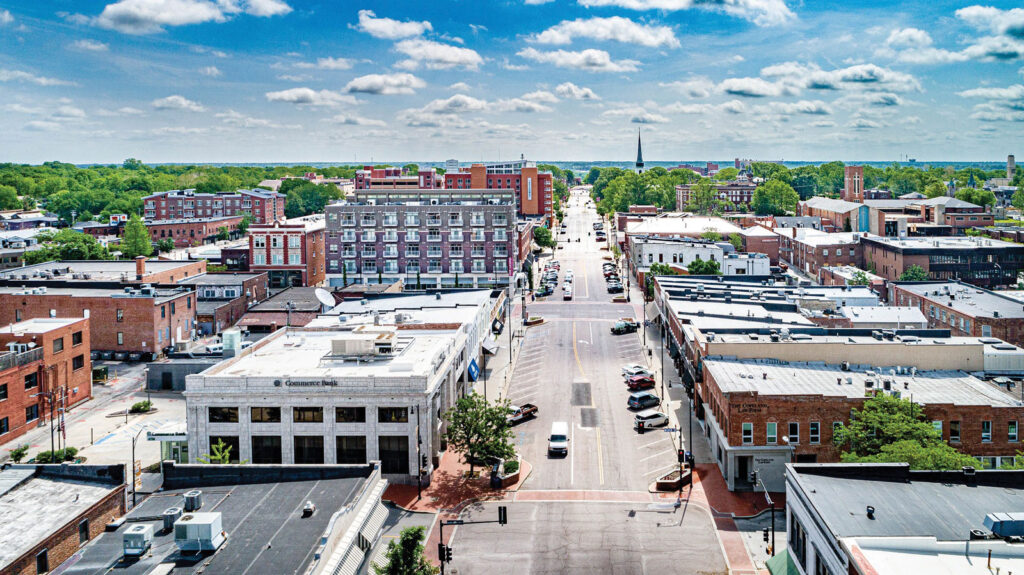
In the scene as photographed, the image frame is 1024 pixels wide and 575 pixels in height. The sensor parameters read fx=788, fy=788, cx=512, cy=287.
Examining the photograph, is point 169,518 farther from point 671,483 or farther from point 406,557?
point 671,483

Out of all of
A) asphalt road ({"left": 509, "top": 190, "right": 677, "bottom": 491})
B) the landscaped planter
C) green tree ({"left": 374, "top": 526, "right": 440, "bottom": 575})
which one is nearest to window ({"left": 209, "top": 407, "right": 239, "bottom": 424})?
asphalt road ({"left": 509, "top": 190, "right": 677, "bottom": 491})

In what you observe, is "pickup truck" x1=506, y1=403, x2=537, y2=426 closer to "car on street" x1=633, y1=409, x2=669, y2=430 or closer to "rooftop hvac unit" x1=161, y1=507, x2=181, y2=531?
"car on street" x1=633, y1=409, x2=669, y2=430

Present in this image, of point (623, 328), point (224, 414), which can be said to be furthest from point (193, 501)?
point (623, 328)

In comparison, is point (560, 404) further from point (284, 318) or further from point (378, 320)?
point (284, 318)

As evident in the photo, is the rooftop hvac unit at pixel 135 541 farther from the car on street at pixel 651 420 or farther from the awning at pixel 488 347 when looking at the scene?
the awning at pixel 488 347

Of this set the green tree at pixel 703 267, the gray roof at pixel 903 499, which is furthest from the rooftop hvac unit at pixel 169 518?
the green tree at pixel 703 267

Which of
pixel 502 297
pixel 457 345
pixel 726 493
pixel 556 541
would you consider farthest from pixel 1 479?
pixel 502 297
